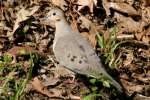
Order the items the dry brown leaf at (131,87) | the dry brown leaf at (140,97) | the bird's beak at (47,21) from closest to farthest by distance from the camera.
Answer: the dry brown leaf at (140,97), the dry brown leaf at (131,87), the bird's beak at (47,21)

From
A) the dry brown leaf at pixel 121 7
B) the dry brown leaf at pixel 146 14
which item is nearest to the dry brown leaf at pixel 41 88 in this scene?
the dry brown leaf at pixel 121 7

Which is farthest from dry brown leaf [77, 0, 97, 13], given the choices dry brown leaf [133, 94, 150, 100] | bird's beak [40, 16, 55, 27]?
dry brown leaf [133, 94, 150, 100]

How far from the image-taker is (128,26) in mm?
7688

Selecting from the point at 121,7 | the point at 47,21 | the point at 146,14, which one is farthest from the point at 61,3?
the point at 146,14

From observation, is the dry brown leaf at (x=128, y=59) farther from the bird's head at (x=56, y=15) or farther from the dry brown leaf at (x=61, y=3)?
the dry brown leaf at (x=61, y=3)

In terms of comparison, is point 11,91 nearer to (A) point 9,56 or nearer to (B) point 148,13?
(A) point 9,56

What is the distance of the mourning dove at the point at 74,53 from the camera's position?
603 cm

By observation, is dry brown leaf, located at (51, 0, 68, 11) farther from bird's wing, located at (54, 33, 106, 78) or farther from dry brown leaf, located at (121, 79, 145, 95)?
dry brown leaf, located at (121, 79, 145, 95)

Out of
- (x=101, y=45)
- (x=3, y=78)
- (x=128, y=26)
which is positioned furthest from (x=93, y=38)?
(x=3, y=78)

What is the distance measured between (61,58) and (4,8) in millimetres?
1884

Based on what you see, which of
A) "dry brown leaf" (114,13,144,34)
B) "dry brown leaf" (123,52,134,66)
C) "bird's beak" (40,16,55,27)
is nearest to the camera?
"bird's beak" (40,16,55,27)

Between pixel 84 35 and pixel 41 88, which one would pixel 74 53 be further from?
pixel 84 35

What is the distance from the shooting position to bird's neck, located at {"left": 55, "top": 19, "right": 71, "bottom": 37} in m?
6.69

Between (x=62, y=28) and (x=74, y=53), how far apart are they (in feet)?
1.94
